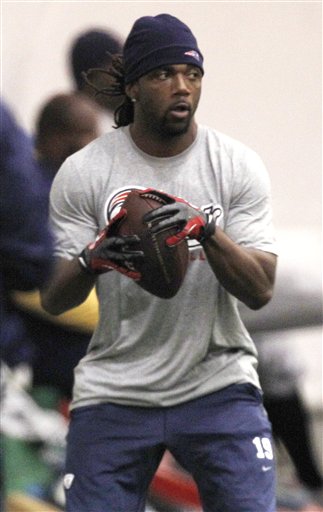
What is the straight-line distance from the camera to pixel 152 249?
4.53m

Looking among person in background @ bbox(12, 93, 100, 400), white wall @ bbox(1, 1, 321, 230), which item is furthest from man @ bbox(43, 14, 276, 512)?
white wall @ bbox(1, 1, 321, 230)

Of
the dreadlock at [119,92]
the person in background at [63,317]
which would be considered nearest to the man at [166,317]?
the dreadlock at [119,92]

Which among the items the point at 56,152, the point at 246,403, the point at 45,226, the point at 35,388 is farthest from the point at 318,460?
the point at 45,226

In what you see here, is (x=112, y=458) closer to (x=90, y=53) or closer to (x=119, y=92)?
(x=119, y=92)

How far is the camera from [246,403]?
4.78 m

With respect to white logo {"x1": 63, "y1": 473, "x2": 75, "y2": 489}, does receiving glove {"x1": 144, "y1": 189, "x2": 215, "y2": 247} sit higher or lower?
higher

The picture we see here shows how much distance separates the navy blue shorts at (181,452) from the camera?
469 cm

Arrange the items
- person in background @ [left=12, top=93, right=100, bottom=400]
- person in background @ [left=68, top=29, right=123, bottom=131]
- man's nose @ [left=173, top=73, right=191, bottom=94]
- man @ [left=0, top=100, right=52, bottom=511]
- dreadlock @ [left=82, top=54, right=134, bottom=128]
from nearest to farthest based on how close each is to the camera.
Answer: man @ [left=0, top=100, right=52, bottom=511]
man's nose @ [left=173, top=73, right=191, bottom=94]
dreadlock @ [left=82, top=54, right=134, bottom=128]
person in background @ [left=12, top=93, right=100, bottom=400]
person in background @ [left=68, top=29, right=123, bottom=131]

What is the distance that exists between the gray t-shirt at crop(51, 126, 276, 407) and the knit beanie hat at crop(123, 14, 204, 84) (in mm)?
218

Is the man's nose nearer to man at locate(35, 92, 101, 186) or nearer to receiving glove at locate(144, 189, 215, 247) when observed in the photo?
receiving glove at locate(144, 189, 215, 247)

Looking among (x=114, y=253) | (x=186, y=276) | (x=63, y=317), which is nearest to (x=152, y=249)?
(x=114, y=253)

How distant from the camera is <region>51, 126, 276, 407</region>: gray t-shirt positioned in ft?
15.4

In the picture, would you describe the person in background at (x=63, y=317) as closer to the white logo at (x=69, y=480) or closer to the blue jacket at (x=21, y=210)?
the white logo at (x=69, y=480)

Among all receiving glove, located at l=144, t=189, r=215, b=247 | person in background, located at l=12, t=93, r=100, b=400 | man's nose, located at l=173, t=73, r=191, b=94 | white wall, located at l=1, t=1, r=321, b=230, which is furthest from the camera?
white wall, located at l=1, t=1, r=321, b=230
